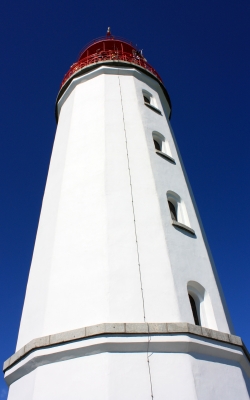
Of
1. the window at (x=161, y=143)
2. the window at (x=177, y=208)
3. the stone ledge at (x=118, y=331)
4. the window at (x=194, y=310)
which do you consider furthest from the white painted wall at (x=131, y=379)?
the window at (x=161, y=143)

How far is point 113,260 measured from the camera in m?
9.81

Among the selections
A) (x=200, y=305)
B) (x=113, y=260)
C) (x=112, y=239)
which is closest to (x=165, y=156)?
(x=112, y=239)

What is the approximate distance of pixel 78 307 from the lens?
9164 mm

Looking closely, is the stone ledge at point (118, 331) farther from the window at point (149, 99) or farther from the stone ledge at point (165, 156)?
the window at point (149, 99)

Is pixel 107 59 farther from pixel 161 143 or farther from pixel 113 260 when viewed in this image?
pixel 113 260

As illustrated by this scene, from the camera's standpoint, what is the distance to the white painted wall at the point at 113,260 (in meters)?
8.01

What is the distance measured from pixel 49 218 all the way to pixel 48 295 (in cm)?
330

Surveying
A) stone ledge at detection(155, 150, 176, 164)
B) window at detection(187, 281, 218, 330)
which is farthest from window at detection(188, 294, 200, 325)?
stone ledge at detection(155, 150, 176, 164)

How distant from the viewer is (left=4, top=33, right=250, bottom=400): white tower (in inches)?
317

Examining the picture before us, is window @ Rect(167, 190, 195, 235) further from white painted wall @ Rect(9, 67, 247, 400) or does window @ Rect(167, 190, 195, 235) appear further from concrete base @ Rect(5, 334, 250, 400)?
concrete base @ Rect(5, 334, 250, 400)

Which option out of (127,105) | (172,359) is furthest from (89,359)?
(127,105)

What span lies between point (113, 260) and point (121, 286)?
823mm

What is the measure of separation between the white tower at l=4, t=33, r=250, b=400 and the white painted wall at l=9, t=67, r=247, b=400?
0.10 feet

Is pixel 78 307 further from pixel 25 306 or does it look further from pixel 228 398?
pixel 228 398
